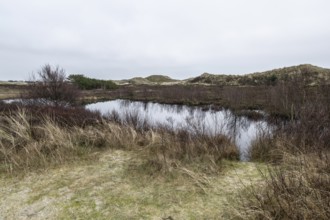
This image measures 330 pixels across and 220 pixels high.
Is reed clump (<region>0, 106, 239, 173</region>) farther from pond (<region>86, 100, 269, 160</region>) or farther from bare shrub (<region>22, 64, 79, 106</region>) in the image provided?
bare shrub (<region>22, 64, 79, 106</region>)

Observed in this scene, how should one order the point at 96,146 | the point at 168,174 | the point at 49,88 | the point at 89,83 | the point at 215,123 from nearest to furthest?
→ the point at 168,174
the point at 96,146
the point at 215,123
the point at 49,88
the point at 89,83

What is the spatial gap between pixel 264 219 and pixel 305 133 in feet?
12.3

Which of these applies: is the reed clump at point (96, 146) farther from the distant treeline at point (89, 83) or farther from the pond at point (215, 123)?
the distant treeline at point (89, 83)

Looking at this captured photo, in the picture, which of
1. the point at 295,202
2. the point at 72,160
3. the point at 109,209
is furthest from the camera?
the point at 72,160

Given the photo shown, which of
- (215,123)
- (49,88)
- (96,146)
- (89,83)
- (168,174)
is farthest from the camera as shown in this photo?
(89,83)

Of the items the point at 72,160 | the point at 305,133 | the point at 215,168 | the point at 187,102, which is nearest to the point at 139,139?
the point at 72,160

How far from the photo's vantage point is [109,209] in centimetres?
325

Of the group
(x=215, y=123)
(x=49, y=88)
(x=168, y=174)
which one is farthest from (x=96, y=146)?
(x=49, y=88)

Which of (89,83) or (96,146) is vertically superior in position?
(89,83)

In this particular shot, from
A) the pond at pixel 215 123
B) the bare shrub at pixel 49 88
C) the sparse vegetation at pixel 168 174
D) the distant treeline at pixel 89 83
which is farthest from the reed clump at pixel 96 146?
the distant treeline at pixel 89 83

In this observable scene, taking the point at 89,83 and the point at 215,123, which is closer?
the point at 215,123

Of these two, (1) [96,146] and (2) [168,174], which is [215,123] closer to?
(2) [168,174]

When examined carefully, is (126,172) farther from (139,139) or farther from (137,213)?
(139,139)

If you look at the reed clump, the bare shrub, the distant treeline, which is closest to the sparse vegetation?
the reed clump
